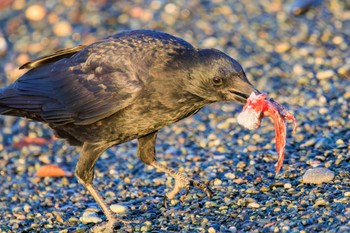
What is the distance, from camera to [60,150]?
315 inches

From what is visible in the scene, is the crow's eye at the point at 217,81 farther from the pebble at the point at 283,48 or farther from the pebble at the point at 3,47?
the pebble at the point at 3,47

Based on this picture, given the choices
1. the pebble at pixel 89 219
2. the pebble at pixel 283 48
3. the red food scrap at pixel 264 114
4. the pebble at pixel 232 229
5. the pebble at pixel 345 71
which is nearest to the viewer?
the red food scrap at pixel 264 114

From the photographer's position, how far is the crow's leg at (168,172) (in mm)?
6234

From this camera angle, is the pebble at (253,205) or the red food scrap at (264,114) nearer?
the red food scrap at (264,114)

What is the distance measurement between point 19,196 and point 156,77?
216cm

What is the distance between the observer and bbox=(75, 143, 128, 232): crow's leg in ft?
19.5

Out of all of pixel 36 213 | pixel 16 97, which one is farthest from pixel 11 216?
pixel 16 97

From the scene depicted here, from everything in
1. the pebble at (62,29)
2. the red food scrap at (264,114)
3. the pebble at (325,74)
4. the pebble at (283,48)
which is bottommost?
the red food scrap at (264,114)

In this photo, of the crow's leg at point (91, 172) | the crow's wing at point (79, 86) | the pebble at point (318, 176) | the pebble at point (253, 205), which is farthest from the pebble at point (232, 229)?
the crow's wing at point (79, 86)

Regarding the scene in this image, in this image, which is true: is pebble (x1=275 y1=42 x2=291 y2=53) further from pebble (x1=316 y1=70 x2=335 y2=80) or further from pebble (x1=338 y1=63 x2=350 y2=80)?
pebble (x1=338 y1=63 x2=350 y2=80)

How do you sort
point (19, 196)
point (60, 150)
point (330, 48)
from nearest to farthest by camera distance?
point (19, 196), point (60, 150), point (330, 48)

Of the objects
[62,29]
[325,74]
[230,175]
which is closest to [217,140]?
[230,175]

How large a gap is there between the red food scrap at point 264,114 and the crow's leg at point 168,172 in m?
1.03

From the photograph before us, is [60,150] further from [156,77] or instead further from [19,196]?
[156,77]
